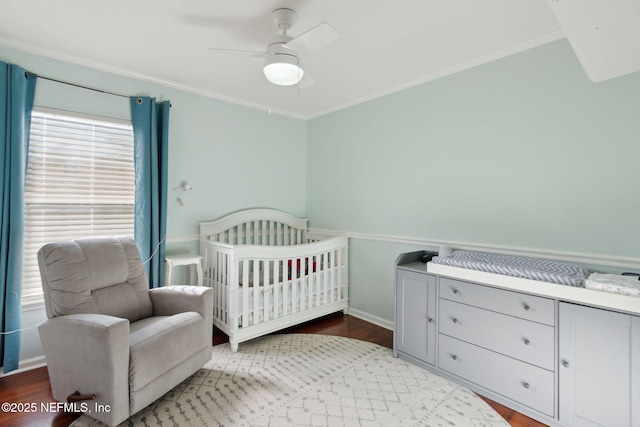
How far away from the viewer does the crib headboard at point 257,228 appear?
127 inches

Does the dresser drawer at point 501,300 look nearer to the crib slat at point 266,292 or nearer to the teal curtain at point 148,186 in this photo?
the crib slat at point 266,292

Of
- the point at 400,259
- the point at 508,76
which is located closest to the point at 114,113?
the point at 400,259

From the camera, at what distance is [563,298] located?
5.49 feet

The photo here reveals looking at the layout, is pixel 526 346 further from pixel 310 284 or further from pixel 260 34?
pixel 260 34

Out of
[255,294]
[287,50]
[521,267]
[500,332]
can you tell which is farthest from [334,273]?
[287,50]

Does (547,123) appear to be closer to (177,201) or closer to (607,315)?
(607,315)

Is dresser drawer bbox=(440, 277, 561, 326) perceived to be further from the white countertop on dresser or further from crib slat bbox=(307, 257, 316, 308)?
crib slat bbox=(307, 257, 316, 308)

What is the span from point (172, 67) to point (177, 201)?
1.20 metres

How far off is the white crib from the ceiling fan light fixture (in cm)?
137

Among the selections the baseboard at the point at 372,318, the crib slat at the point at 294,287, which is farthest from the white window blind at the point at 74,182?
the baseboard at the point at 372,318

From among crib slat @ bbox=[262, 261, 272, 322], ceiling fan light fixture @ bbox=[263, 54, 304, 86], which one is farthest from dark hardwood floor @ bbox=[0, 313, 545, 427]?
ceiling fan light fixture @ bbox=[263, 54, 304, 86]

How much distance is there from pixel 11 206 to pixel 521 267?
135 inches

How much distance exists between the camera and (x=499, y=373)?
1.90m

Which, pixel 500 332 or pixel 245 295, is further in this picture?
pixel 245 295
